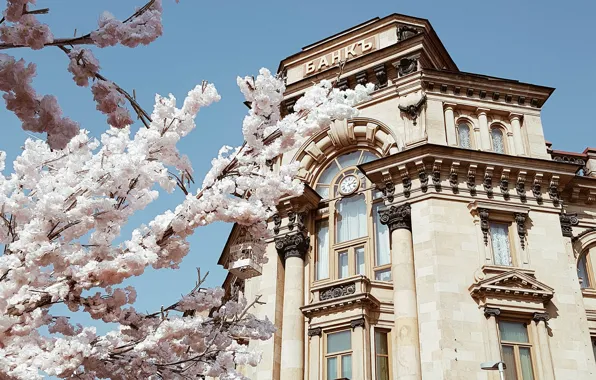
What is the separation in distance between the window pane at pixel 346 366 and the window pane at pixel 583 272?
9.30 m

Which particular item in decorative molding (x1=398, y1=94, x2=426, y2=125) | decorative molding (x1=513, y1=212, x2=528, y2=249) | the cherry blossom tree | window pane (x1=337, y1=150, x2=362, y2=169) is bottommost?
the cherry blossom tree

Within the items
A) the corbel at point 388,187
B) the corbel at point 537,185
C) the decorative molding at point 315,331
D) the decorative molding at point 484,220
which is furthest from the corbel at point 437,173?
the decorative molding at point 315,331

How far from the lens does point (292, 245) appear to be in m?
24.7

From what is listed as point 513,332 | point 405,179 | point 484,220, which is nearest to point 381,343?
point 513,332

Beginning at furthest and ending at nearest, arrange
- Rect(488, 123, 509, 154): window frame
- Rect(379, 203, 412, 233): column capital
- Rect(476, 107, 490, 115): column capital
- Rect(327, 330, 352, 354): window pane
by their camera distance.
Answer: Rect(476, 107, 490, 115): column capital, Rect(488, 123, 509, 154): window frame, Rect(379, 203, 412, 233): column capital, Rect(327, 330, 352, 354): window pane

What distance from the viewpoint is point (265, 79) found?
935 centimetres

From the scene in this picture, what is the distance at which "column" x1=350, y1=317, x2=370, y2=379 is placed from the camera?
2084cm

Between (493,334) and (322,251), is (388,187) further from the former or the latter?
(493,334)

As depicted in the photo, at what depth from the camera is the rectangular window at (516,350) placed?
65.9ft

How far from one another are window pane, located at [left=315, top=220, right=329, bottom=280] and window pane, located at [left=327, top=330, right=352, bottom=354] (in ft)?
8.86

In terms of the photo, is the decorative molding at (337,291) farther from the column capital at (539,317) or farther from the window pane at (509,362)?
the column capital at (539,317)

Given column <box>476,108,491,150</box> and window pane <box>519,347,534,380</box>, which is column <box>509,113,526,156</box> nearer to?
column <box>476,108,491,150</box>

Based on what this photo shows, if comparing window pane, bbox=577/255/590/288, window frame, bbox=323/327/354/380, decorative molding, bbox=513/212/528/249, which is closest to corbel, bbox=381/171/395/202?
decorative molding, bbox=513/212/528/249

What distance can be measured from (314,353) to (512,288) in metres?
6.92
